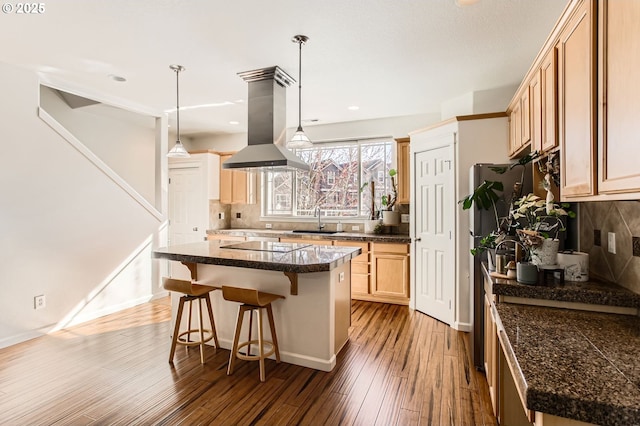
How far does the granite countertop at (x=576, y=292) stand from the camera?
1.60m

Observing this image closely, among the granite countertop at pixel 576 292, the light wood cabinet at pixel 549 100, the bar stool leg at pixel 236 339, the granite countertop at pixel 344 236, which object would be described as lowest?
the bar stool leg at pixel 236 339

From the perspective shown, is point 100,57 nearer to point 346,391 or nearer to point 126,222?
point 126,222

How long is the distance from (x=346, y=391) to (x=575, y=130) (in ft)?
7.14

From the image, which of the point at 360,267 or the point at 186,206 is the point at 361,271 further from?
the point at 186,206

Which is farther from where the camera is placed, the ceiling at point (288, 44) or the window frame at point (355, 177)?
the window frame at point (355, 177)

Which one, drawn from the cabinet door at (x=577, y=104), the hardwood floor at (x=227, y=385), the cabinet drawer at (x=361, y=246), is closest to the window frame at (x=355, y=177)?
the cabinet drawer at (x=361, y=246)

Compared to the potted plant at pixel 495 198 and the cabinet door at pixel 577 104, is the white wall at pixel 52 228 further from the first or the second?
the cabinet door at pixel 577 104

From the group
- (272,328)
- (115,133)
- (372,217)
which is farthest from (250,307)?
(115,133)

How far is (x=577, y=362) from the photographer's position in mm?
1074

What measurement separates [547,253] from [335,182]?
12.7ft

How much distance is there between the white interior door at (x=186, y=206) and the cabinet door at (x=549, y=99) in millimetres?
5067

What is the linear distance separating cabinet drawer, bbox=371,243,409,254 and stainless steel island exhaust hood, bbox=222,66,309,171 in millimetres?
1776

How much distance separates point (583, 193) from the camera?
1.50 m

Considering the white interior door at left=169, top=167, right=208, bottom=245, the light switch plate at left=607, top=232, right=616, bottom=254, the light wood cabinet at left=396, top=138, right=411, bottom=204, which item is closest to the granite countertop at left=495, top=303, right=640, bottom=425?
the light switch plate at left=607, top=232, right=616, bottom=254
